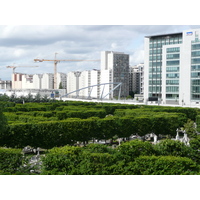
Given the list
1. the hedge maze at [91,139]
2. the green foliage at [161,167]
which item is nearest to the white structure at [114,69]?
the hedge maze at [91,139]

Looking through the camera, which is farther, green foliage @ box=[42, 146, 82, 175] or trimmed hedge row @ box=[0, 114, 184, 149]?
trimmed hedge row @ box=[0, 114, 184, 149]

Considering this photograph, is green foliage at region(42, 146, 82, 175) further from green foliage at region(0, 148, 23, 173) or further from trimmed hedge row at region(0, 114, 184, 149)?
trimmed hedge row at region(0, 114, 184, 149)

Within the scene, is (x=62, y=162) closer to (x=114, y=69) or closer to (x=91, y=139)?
(x=91, y=139)

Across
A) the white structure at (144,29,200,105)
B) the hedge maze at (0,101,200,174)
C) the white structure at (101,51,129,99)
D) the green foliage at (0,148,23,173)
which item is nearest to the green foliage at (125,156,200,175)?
the hedge maze at (0,101,200,174)

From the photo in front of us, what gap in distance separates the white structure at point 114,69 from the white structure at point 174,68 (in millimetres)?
52413

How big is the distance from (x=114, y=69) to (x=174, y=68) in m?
68.6

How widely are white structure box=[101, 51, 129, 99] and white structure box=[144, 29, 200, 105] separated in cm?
5241

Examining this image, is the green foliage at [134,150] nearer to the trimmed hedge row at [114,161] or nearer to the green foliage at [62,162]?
the trimmed hedge row at [114,161]

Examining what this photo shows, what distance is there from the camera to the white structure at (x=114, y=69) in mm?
165062

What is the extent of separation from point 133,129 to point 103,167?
848 inches

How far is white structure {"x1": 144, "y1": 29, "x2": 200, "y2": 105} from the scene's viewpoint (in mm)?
92312

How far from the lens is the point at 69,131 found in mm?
33000

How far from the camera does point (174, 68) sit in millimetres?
99750

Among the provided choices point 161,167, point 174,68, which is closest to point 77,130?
point 161,167
